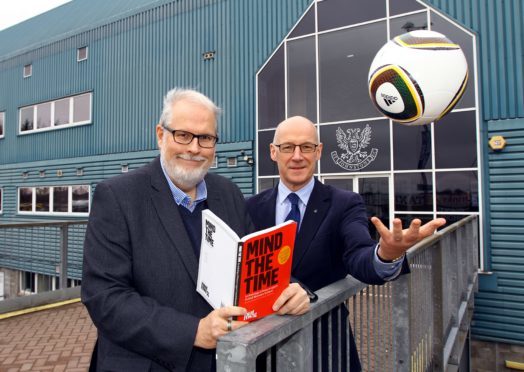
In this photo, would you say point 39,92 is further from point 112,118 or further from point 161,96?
point 161,96

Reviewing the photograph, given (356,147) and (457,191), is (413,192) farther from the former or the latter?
(356,147)

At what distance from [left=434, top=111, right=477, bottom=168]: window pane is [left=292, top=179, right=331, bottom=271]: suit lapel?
7.75 m

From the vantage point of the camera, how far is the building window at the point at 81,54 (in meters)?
16.8

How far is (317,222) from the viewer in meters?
2.30

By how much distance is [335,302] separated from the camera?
165cm

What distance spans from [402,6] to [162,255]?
10324mm

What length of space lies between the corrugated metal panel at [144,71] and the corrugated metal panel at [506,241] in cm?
676

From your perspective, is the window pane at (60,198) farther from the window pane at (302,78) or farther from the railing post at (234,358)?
the railing post at (234,358)

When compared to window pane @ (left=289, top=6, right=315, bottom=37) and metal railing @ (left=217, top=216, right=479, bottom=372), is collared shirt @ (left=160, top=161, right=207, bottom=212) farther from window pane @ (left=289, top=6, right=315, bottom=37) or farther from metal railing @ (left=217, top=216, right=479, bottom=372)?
window pane @ (left=289, top=6, right=315, bottom=37)

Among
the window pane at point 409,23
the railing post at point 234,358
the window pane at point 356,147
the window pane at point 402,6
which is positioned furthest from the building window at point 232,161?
the railing post at point 234,358

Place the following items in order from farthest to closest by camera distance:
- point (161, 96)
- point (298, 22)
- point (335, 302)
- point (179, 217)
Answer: point (161, 96)
point (298, 22)
point (179, 217)
point (335, 302)

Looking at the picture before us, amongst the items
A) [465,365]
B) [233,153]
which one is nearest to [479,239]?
[465,365]

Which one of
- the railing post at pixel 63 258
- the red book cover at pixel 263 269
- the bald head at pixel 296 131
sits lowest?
the railing post at pixel 63 258

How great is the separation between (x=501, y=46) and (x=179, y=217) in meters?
9.58
